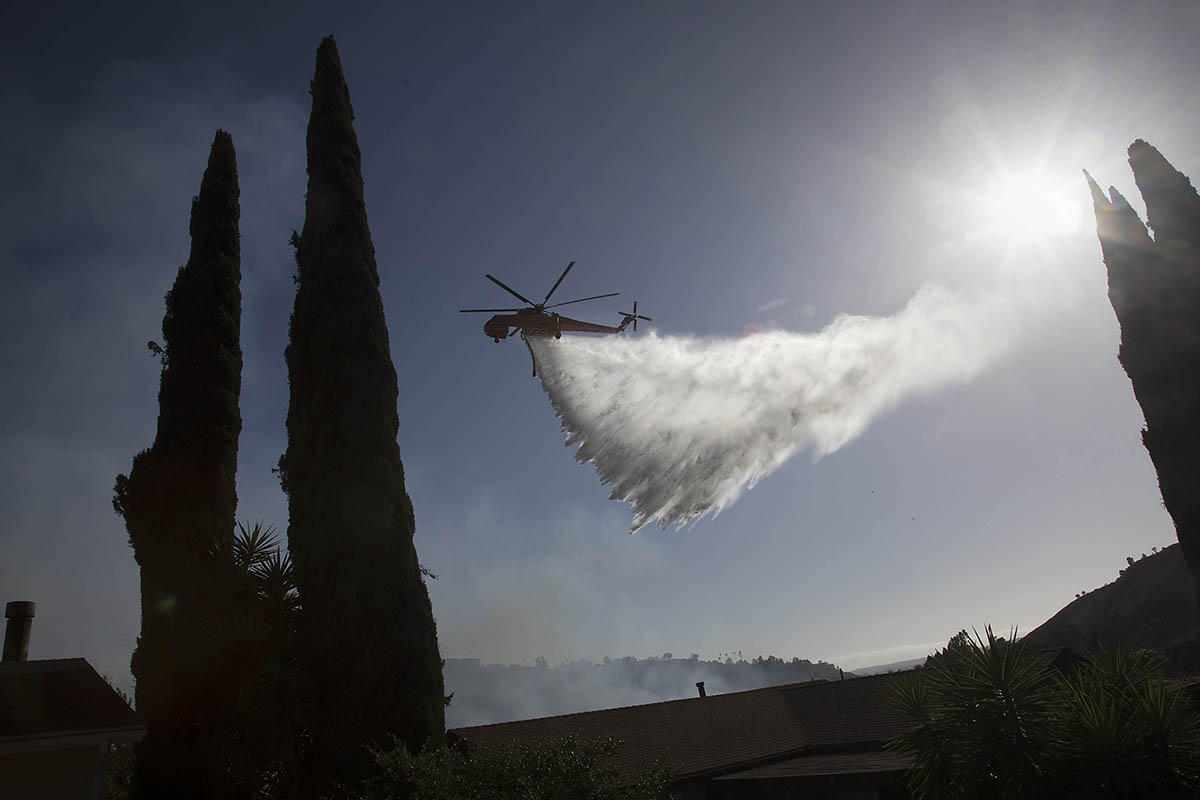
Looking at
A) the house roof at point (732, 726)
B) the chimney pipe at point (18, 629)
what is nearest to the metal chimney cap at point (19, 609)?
the chimney pipe at point (18, 629)

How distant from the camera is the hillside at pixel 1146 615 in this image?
52938 mm

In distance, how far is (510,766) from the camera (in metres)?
Answer: 9.18

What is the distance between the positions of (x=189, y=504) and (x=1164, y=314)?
34.9m

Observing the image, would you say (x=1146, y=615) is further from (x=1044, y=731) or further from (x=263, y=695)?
(x=263, y=695)

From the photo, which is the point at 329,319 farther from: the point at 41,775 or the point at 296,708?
the point at 41,775

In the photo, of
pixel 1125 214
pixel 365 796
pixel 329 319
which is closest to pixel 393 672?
pixel 365 796

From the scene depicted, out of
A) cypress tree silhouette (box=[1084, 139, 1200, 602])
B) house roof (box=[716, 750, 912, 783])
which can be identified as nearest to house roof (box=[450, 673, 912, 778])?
house roof (box=[716, 750, 912, 783])

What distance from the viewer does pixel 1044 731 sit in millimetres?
10547

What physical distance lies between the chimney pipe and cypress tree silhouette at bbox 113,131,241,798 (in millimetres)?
3010

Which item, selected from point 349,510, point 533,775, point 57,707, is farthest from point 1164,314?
point 57,707

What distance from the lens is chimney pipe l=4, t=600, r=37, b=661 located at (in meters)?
16.8

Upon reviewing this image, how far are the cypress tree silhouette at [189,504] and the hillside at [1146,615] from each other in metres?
53.9

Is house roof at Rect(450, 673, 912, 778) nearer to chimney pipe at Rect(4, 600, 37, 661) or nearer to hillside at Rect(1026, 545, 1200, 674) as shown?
chimney pipe at Rect(4, 600, 37, 661)

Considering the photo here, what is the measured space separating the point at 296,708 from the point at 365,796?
3605mm
